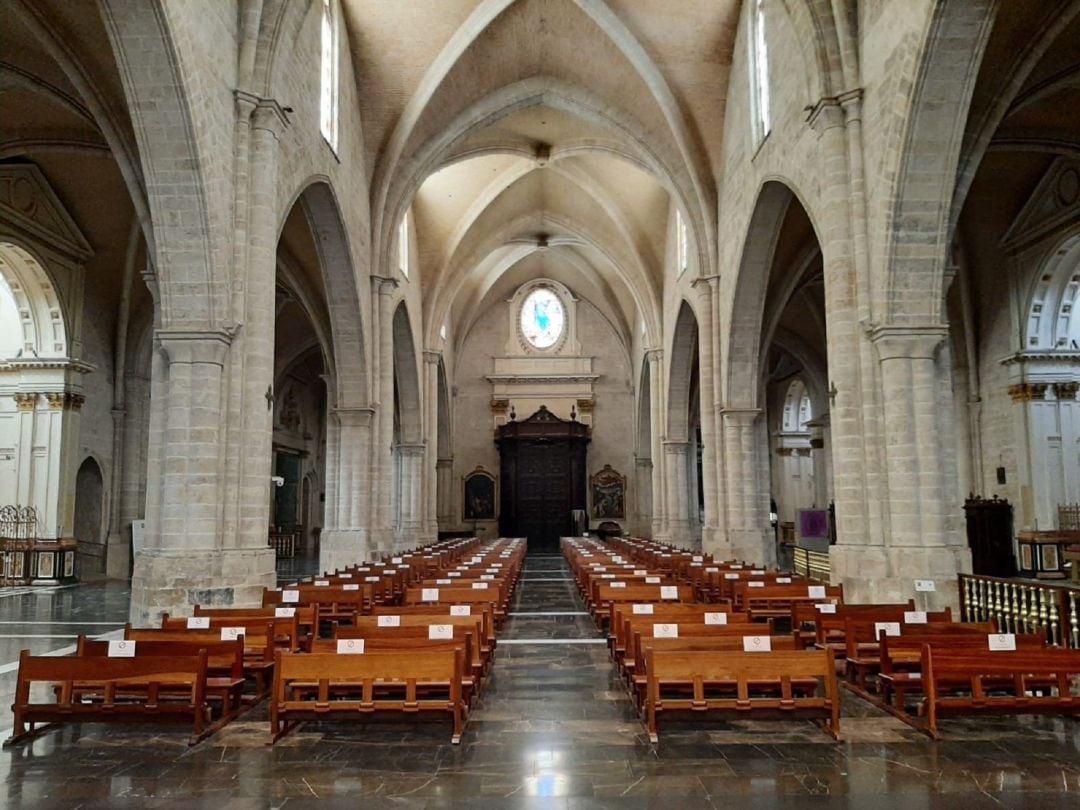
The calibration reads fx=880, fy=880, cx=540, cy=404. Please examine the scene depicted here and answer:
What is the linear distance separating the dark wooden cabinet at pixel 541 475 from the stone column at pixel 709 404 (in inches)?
652

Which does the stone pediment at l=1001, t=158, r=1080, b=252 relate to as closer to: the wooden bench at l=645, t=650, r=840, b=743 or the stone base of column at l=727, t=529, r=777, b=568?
the stone base of column at l=727, t=529, r=777, b=568

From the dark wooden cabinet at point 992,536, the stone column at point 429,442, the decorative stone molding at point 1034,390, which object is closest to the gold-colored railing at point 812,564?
the dark wooden cabinet at point 992,536

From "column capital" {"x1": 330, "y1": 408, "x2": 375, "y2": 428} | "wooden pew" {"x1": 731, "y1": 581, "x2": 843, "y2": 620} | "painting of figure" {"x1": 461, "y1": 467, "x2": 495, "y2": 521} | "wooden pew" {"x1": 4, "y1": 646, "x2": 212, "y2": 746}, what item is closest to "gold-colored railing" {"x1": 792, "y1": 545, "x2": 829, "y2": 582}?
"wooden pew" {"x1": 731, "y1": 581, "x2": 843, "y2": 620}

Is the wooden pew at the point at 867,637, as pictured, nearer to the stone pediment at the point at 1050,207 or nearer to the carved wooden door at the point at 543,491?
the stone pediment at the point at 1050,207

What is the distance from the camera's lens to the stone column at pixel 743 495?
19938 millimetres

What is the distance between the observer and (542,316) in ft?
133

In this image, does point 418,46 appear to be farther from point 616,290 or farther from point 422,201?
point 616,290

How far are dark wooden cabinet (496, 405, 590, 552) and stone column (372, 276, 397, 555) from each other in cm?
1627

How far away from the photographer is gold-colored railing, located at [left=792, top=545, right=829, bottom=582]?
18.1 meters

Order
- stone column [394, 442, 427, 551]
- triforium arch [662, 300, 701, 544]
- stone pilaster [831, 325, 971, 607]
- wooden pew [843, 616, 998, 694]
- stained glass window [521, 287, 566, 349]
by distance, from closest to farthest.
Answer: wooden pew [843, 616, 998, 694] < stone pilaster [831, 325, 971, 607] < triforium arch [662, 300, 701, 544] < stone column [394, 442, 427, 551] < stained glass window [521, 287, 566, 349]

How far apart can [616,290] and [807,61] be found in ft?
78.1

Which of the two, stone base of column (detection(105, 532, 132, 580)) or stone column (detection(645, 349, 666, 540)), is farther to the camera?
stone column (detection(645, 349, 666, 540))

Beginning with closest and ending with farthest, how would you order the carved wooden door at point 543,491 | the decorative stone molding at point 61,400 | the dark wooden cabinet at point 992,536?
the dark wooden cabinet at point 992,536, the decorative stone molding at point 61,400, the carved wooden door at point 543,491

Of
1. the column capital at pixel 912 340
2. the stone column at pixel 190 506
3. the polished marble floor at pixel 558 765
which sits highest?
the column capital at pixel 912 340
